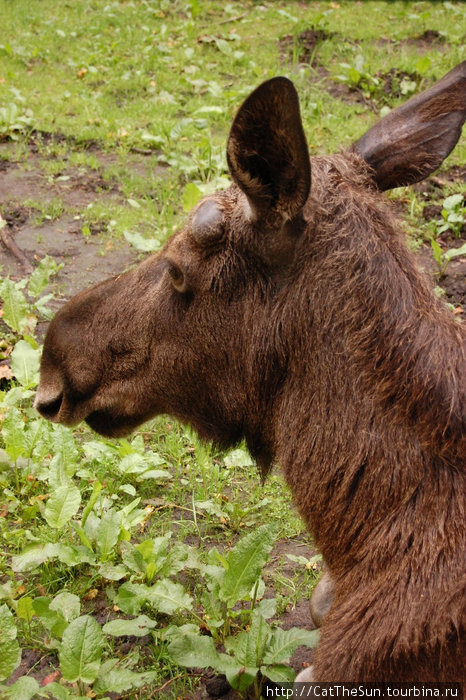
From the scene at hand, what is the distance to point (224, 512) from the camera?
13.6ft

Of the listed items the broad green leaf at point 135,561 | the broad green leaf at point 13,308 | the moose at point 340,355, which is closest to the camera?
the moose at point 340,355

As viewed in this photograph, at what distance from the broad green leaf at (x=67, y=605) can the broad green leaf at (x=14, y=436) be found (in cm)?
96

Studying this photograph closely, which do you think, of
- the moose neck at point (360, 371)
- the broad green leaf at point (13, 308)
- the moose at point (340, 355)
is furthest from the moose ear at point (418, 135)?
the broad green leaf at point (13, 308)

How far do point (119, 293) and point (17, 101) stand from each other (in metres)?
6.38

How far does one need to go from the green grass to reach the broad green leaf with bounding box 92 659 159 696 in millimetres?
73

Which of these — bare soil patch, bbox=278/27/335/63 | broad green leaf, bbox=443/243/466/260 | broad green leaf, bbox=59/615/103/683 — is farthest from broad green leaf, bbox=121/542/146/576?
bare soil patch, bbox=278/27/335/63

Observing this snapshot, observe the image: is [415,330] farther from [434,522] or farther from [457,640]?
[457,640]

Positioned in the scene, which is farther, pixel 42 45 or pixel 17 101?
pixel 42 45

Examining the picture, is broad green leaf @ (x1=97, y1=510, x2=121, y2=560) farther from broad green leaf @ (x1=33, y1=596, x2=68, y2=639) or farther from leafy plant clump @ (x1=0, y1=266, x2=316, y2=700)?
broad green leaf @ (x1=33, y1=596, x2=68, y2=639)

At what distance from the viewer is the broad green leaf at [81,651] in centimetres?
294

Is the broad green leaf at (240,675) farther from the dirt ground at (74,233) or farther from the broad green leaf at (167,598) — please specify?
the dirt ground at (74,233)

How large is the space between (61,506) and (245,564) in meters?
0.91

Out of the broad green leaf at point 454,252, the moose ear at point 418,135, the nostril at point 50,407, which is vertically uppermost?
the moose ear at point 418,135

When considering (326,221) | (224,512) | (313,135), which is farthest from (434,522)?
(313,135)
